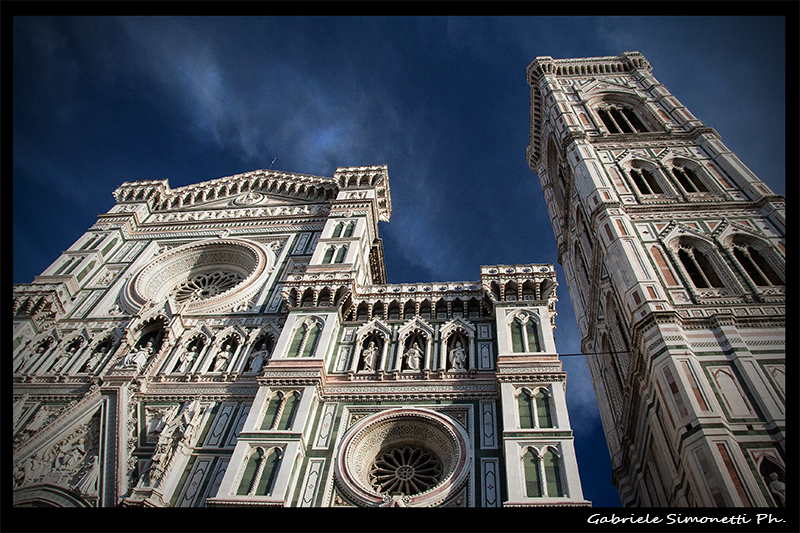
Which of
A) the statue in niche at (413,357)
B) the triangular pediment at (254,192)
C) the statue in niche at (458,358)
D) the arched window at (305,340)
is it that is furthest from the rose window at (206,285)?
the statue in niche at (458,358)

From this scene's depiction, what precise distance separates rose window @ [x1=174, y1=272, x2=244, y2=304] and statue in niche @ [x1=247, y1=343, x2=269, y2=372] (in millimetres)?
4014

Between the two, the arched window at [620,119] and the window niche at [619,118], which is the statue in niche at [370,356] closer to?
the window niche at [619,118]

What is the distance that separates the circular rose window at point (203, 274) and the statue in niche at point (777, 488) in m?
13.1

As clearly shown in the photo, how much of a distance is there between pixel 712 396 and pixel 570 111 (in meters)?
17.9

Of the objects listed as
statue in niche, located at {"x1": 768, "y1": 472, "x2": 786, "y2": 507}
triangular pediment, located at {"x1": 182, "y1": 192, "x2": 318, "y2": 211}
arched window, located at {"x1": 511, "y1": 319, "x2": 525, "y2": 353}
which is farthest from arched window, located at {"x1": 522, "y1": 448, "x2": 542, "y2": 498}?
triangular pediment, located at {"x1": 182, "y1": 192, "x2": 318, "y2": 211}

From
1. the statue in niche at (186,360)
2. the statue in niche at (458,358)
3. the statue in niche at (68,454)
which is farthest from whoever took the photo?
the statue in niche at (186,360)

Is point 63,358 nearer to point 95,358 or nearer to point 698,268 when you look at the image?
point 95,358

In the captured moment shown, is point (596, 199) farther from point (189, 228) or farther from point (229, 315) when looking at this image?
point (189, 228)

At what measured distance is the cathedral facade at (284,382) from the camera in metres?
11.6

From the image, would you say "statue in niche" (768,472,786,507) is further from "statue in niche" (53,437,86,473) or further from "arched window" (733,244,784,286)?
"statue in niche" (53,437,86,473)

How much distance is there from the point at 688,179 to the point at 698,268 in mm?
5798

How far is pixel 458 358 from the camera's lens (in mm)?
14266

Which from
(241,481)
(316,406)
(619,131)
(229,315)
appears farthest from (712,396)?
(619,131)

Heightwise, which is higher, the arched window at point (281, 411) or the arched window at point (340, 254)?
the arched window at point (340, 254)
